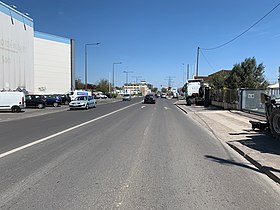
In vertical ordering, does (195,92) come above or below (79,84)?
below

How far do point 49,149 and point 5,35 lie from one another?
38048 mm

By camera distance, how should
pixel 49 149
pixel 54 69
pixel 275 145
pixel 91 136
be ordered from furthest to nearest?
pixel 54 69, pixel 91 136, pixel 275 145, pixel 49 149

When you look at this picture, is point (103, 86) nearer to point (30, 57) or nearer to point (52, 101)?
point (30, 57)

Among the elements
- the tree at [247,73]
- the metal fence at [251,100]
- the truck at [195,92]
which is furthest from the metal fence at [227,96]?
the tree at [247,73]

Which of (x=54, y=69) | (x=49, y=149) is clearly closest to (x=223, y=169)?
(x=49, y=149)

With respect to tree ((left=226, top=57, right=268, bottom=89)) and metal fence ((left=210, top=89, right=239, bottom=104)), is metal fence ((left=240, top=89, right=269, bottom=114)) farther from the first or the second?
tree ((left=226, top=57, right=268, bottom=89))

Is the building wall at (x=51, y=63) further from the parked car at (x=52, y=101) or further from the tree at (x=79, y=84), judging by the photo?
the tree at (x=79, y=84)

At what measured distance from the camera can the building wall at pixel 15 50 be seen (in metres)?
41.7

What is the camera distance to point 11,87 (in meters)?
43.4

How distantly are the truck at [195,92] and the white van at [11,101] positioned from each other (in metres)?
23.4

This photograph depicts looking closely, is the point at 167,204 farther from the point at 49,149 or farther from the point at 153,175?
the point at 49,149

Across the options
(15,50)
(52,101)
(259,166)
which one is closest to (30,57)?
(15,50)

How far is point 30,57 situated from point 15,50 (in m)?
5.57

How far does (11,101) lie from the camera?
1138 inches
